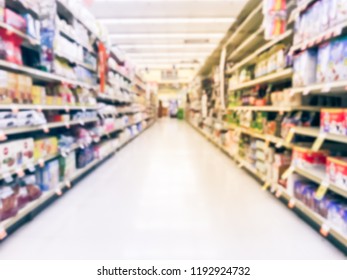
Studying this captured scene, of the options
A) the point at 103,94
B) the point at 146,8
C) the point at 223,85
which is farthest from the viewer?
the point at 146,8

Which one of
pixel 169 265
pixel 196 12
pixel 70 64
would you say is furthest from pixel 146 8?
pixel 169 265

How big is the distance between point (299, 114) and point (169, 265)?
1979mm

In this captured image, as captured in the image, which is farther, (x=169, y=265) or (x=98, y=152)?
(x=98, y=152)

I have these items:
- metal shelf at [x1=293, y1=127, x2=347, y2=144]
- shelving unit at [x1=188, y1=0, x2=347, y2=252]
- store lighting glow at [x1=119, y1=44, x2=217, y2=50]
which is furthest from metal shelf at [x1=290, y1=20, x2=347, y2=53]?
store lighting glow at [x1=119, y1=44, x2=217, y2=50]

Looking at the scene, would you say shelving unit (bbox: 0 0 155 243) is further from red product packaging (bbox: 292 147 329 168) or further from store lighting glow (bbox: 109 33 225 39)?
store lighting glow (bbox: 109 33 225 39)

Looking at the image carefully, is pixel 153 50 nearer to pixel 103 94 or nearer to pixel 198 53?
pixel 198 53

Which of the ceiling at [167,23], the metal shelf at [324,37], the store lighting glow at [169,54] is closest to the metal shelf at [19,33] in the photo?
the metal shelf at [324,37]

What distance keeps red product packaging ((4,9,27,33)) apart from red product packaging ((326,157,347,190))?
268cm

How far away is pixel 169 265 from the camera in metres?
1.91

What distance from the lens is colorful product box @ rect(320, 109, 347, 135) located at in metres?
2.08

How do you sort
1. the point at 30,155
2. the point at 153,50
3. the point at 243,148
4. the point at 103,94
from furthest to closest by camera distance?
the point at 153,50, the point at 103,94, the point at 243,148, the point at 30,155

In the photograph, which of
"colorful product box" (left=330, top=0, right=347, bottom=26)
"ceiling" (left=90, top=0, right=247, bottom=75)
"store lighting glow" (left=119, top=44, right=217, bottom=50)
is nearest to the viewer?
"colorful product box" (left=330, top=0, right=347, bottom=26)

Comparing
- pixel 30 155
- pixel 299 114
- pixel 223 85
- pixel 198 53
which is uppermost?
pixel 198 53

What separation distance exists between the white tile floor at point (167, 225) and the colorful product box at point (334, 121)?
841 millimetres
